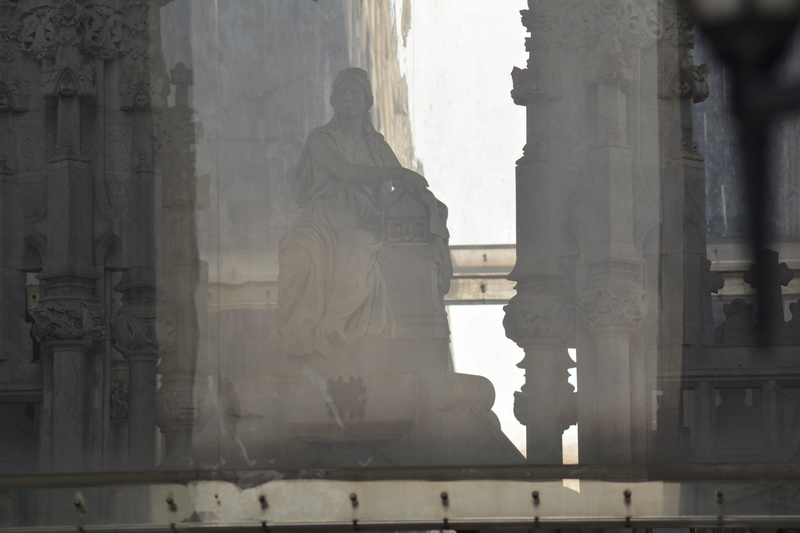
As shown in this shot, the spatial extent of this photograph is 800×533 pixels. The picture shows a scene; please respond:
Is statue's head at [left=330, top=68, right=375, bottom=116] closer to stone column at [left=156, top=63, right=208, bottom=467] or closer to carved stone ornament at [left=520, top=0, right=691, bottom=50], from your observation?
stone column at [left=156, top=63, right=208, bottom=467]

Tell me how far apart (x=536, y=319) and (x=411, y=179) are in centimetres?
120

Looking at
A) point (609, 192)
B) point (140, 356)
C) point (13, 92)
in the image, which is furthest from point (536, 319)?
point (13, 92)

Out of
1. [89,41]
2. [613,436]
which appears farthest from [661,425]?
[89,41]

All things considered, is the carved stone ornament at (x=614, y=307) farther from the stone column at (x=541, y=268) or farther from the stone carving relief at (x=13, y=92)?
the stone carving relief at (x=13, y=92)

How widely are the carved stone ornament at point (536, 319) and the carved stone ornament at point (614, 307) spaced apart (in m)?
0.14

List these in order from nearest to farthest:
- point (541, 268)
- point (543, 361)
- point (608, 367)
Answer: point (608, 367)
point (543, 361)
point (541, 268)

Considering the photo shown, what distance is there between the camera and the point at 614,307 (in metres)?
13.3

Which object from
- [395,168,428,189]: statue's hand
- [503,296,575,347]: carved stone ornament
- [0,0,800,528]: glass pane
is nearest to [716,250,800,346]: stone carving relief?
[0,0,800,528]: glass pane

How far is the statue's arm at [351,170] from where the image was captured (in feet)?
44.3

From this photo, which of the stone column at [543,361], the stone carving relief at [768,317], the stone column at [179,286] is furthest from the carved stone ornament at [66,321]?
the stone carving relief at [768,317]

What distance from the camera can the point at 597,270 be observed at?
529 inches

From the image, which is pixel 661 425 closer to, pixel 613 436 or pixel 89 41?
pixel 613 436

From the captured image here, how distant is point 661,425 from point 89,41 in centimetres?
476

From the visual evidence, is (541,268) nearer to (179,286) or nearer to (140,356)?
(179,286)
